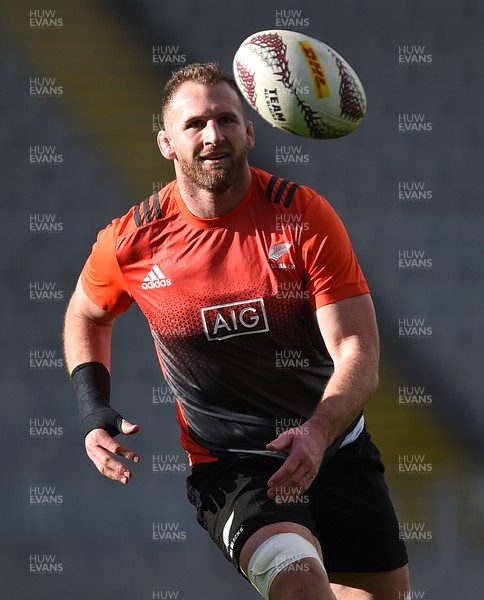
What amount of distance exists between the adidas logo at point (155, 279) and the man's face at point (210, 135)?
11.3 inches

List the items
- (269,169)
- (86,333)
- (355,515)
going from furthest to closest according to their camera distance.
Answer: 1. (269,169)
2. (86,333)
3. (355,515)

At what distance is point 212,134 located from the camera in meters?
3.16

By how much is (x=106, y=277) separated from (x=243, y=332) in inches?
20.4

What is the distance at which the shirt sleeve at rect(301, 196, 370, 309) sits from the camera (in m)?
3.09

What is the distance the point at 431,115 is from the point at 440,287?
2.95 feet

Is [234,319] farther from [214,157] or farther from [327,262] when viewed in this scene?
[214,157]

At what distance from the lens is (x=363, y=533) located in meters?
3.38

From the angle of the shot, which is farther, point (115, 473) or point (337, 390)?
point (115, 473)

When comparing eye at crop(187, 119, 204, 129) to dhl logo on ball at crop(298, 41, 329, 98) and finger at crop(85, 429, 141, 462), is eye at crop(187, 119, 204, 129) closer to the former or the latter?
dhl logo on ball at crop(298, 41, 329, 98)

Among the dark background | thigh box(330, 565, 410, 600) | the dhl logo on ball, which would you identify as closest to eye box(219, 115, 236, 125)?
the dhl logo on ball

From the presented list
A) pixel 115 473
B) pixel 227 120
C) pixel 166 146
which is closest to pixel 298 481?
pixel 115 473

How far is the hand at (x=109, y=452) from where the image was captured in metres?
3.02

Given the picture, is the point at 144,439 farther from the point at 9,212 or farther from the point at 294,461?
the point at 294,461

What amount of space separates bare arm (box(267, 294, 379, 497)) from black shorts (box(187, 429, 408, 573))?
0.30 metres
